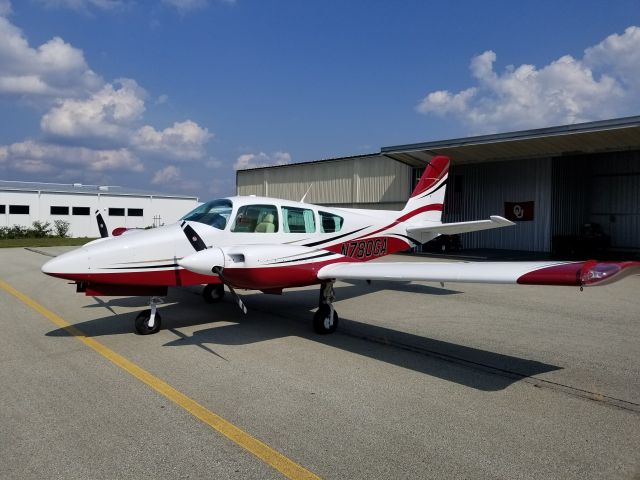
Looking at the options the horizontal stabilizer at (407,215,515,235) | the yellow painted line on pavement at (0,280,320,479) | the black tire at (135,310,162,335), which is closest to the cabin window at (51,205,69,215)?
the yellow painted line on pavement at (0,280,320,479)

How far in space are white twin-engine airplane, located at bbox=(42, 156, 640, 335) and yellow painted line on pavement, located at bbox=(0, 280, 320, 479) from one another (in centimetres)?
114

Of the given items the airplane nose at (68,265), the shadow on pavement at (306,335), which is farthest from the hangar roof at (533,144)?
the airplane nose at (68,265)

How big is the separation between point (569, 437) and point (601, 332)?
465 centimetres

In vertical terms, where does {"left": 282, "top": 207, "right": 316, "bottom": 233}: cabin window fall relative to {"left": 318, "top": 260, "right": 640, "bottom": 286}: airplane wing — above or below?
above

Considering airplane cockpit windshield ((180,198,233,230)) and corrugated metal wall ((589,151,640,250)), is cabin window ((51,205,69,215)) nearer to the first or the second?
airplane cockpit windshield ((180,198,233,230))

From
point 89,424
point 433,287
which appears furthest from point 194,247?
point 433,287

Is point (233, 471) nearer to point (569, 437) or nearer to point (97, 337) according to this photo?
point (569, 437)

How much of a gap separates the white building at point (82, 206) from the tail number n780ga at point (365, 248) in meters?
38.9

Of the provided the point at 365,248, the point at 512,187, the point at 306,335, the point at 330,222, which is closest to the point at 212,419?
the point at 306,335

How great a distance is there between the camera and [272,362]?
6191 millimetres

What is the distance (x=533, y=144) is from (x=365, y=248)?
13255 millimetres

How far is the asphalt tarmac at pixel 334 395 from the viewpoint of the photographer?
144 inches

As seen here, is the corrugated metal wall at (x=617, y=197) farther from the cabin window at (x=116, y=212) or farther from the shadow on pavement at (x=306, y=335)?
the cabin window at (x=116, y=212)

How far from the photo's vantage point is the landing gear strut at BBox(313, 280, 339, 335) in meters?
7.74
